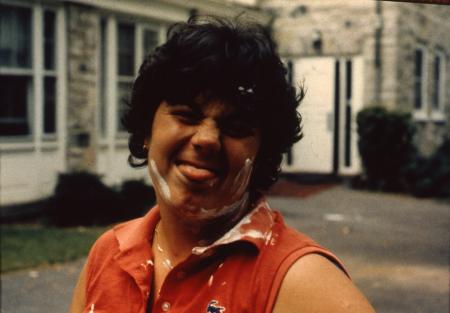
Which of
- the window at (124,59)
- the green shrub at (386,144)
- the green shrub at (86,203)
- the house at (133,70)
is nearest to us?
the green shrub at (86,203)

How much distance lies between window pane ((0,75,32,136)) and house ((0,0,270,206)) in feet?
0.05

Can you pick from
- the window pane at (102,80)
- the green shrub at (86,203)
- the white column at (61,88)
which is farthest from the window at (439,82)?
the white column at (61,88)

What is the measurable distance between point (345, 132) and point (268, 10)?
136 inches

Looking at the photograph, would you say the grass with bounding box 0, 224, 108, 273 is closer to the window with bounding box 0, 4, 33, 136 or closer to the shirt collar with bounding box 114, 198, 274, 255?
the window with bounding box 0, 4, 33, 136

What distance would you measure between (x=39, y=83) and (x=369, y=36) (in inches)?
293

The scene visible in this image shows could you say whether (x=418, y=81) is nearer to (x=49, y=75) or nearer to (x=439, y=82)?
(x=439, y=82)

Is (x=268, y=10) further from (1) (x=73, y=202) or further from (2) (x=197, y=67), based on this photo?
(2) (x=197, y=67)

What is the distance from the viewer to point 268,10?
15.8 m

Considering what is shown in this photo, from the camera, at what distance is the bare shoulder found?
4.62 feet

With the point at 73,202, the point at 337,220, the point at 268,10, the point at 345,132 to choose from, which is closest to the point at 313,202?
the point at 337,220

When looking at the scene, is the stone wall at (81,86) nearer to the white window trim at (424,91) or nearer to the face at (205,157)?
the white window trim at (424,91)

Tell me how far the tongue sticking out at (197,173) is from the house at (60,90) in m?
8.30

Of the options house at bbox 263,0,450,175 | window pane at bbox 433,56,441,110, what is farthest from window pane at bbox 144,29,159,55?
window pane at bbox 433,56,441,110

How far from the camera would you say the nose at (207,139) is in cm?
159
